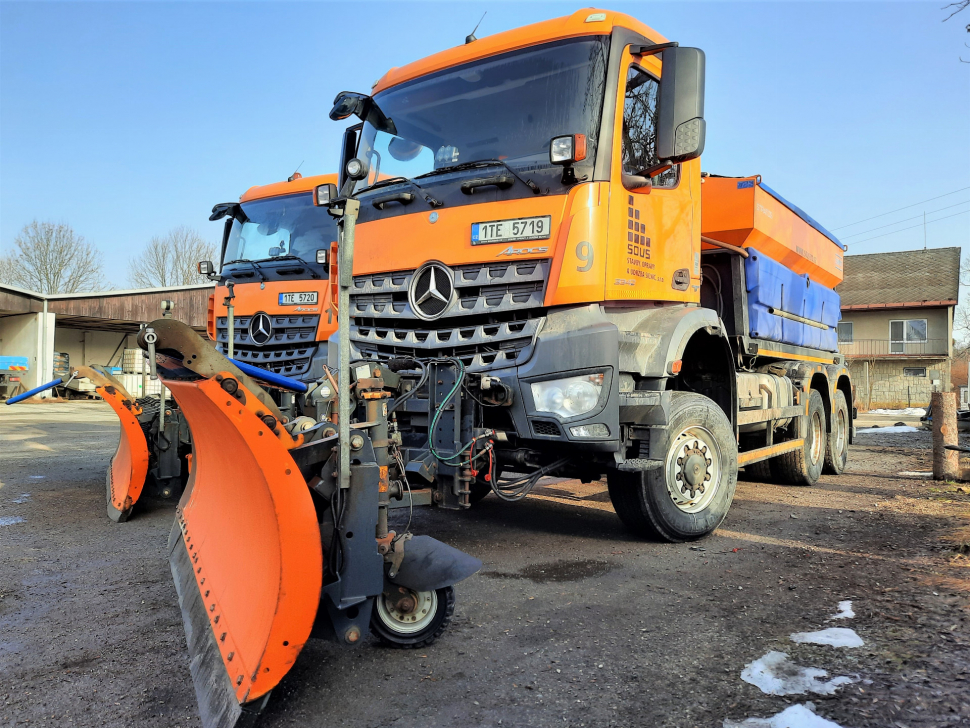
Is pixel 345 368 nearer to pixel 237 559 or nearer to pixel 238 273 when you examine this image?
pixel 237 559

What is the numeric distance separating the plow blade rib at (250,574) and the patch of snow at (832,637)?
7.41ft

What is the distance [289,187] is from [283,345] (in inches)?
81.1

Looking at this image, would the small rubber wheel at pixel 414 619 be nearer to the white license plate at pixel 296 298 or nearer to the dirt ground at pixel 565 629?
the dirt ground at pixel 565 629

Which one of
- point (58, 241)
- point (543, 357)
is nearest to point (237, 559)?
point (543, 357)

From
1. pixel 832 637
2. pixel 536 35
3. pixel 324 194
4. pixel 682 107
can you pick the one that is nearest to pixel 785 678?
pixel 832 637

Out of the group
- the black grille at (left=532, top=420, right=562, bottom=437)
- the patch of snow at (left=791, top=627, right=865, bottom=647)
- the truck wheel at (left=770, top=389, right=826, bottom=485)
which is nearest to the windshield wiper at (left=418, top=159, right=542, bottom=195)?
the black grille at (left=532, top=420, right=562, bottom=437)

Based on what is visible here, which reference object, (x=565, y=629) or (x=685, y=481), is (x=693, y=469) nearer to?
(x=685, y=481)

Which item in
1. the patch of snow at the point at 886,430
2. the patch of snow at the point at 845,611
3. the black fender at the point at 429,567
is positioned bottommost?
the patch of snow at the point at 886,430

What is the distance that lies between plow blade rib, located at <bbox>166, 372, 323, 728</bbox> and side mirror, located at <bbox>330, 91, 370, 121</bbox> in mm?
3194

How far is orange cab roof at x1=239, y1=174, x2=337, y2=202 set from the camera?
882 cm

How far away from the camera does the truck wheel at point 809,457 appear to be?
330 inches

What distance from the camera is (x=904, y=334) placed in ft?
115

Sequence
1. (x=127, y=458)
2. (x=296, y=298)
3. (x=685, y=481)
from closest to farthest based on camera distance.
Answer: (x=685, y=481)
(x=127, y=458)
(x=296, y=298)

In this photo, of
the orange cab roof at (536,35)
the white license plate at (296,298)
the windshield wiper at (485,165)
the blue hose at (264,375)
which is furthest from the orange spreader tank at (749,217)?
the blue hose at (264,375)
